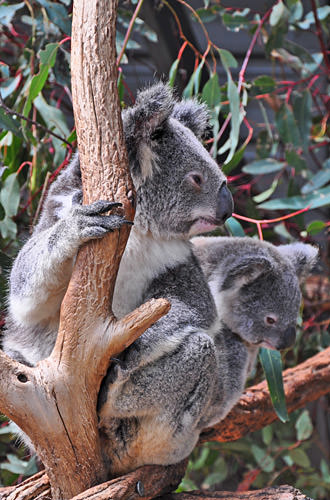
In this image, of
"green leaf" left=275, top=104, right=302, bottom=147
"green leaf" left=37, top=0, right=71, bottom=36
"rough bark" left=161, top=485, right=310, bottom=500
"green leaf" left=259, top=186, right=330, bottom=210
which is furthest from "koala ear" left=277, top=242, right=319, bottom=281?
"green leaf" left=37, top=0, right=71, bottom=36

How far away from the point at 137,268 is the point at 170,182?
258 mm

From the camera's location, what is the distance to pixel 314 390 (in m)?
2.63

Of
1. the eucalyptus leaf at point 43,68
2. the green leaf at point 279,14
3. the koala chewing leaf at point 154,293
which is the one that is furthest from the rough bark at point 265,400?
the green leaf at point 279,14

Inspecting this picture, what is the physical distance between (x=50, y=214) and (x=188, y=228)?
0.40 meters

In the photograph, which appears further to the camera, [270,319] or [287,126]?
[287,126]

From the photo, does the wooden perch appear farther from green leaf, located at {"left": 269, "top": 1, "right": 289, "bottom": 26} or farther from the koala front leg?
green leaf, located at {"left": 269, "top": 1, "right": 289, "bottom": 26}

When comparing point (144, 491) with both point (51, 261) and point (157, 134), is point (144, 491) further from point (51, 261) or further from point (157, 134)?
point (157, 134)

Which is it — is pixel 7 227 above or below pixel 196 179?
below

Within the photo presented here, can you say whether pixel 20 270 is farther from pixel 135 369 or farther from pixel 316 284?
pixel 316 284

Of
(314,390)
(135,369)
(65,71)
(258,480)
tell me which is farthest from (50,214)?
(258,480)

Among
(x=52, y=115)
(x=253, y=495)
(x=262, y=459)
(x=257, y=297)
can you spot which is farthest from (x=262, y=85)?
(x=262, y=459)

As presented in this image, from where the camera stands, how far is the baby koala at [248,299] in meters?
2.16

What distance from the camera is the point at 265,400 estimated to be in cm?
248

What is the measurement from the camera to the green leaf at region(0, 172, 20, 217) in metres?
2.44
